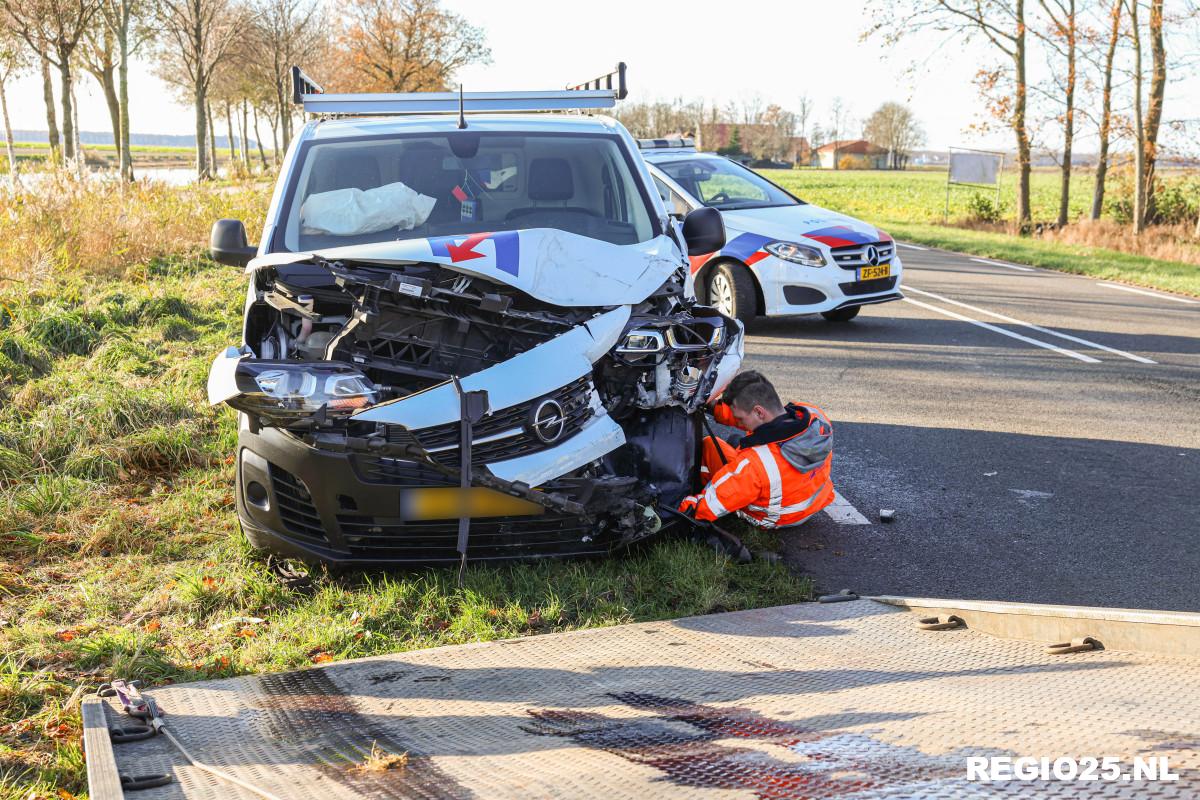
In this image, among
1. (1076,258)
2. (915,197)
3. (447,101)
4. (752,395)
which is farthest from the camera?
(915,197)

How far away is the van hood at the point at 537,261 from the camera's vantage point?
4078 mm

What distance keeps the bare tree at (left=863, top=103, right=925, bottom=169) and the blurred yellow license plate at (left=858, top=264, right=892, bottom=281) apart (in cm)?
10340

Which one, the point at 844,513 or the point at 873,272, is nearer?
the point at 844,513

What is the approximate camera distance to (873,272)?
1045 cm

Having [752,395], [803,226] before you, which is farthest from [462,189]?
[803,226]

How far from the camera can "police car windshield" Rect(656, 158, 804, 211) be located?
36.7ft

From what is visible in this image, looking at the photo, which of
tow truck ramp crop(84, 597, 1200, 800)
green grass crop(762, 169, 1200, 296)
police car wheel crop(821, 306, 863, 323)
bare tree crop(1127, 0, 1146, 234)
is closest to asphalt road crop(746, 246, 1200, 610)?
police car wheel crop(821, 306, 863, 323)

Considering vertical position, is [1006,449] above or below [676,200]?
below

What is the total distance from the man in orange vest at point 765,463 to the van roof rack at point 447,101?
249cm

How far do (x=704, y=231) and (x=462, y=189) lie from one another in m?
1.28

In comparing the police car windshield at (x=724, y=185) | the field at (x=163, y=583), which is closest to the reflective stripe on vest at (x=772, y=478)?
the field at (x=163, y=583)

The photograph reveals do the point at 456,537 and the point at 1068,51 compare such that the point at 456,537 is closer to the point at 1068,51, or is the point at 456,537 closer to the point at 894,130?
the point at 1068,51

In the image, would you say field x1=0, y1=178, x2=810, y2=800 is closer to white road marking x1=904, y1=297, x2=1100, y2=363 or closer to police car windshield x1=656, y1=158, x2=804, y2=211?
police car windshield x1=656, y1=158, x2=804, y2=211

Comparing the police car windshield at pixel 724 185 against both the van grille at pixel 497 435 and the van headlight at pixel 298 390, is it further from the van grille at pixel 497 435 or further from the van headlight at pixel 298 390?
the van headlight at pixel 298 390
